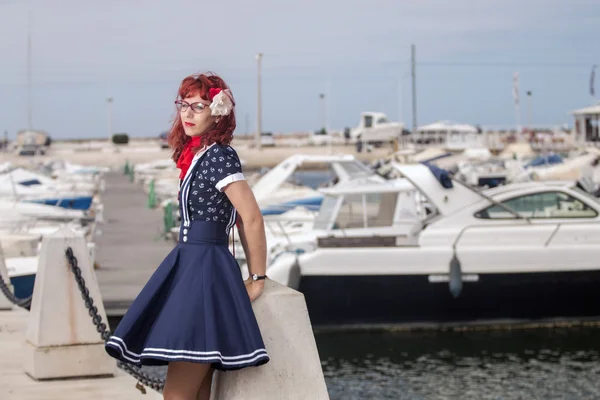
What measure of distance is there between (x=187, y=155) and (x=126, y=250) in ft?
63.0

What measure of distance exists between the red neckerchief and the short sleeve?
13 cm

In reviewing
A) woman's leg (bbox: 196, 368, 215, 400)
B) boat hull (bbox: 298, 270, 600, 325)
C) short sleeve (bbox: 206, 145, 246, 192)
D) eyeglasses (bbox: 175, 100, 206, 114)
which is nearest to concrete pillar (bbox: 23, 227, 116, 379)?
woman's leg (bbox: 196, 368, 215, 400)

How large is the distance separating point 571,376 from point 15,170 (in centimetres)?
2817

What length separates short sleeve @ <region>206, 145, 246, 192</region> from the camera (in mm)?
4863

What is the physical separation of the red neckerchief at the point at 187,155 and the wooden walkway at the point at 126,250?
11268 mm

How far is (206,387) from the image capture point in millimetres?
5156

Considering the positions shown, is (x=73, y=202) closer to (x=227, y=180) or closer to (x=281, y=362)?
(x=281, y=362)

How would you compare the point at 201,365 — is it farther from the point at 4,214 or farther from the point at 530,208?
the point at 4,214

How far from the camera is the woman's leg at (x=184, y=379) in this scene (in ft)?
16.2

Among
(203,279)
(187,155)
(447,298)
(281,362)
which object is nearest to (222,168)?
(187,155)

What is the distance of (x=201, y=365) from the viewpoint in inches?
195

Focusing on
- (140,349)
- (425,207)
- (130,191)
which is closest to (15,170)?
(130,191)

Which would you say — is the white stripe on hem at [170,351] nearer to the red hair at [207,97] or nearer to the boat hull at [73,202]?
the red hair at [207,97]

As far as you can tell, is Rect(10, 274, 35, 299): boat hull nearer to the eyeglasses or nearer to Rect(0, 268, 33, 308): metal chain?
Rect(0, 268, 33, 308): metal chain
